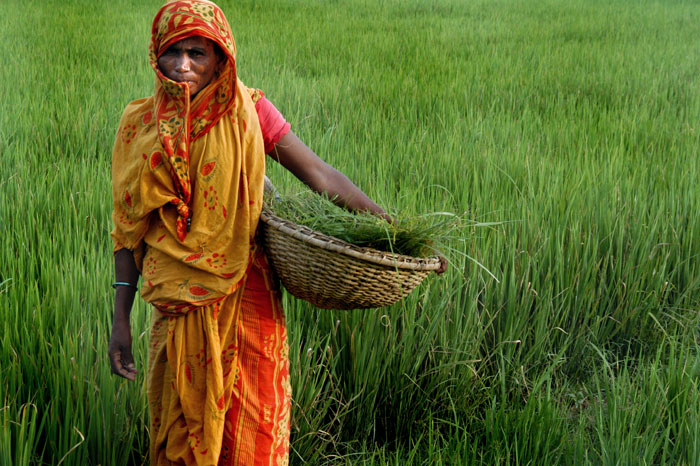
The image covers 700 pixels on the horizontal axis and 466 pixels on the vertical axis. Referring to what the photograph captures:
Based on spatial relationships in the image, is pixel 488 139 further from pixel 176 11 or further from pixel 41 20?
pixel 41 20

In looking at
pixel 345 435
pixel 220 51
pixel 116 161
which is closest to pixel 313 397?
pixel 345 435

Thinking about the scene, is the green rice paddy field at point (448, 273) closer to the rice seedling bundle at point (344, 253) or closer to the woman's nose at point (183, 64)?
the rice seedling bundle at point (344, 253)

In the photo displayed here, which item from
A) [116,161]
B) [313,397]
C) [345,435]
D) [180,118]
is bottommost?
[345,435]

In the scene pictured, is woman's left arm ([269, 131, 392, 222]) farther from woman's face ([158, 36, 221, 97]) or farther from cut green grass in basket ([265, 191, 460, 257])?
woman's face ([158, 36, 221, 97])

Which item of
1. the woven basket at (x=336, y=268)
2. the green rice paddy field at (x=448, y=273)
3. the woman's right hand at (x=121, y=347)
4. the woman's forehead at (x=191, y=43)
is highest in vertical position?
the woman's forehead at (x=191, y=43)

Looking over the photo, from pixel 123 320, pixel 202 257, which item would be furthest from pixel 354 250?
pixel 123 320

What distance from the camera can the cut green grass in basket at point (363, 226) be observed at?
135 centimetres

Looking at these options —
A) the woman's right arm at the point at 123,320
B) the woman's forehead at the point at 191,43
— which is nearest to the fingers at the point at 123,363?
the woman's right arm at the point at 123,320

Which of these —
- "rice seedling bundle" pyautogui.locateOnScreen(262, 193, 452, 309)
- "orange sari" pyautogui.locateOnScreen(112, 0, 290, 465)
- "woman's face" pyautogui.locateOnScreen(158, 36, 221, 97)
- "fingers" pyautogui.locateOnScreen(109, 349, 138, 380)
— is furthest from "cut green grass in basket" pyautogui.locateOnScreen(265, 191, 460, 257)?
"fingers" pyautogui.locateOnScreen(109, 349, 138, 380)

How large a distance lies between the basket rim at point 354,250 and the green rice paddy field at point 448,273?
207mm

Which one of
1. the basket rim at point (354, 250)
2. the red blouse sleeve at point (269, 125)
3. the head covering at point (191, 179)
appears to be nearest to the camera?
the basket rim at point (354, 250)

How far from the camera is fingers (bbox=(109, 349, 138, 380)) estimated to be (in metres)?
1.43

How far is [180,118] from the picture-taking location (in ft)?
4.35

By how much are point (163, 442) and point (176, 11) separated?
880 mm
